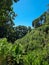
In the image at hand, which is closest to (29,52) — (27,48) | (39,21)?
(27,48)

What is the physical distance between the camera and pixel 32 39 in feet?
70.5

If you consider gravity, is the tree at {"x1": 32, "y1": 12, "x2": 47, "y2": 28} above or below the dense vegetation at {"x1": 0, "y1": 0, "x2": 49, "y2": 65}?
above

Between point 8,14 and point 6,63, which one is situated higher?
point 8,14

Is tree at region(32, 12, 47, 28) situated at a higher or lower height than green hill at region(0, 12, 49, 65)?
higher

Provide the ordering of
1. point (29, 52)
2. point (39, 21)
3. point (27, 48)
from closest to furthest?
1. point (29, 52)
2. point (27, 48)
3. point (39, 21)

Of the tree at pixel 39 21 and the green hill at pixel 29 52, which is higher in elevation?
the tree at pixel 39 21

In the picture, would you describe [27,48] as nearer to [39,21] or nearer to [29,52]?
[29,52]

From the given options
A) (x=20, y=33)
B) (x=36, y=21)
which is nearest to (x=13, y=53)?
(x=36, y=21)

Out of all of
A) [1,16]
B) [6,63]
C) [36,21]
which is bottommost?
[6,63]

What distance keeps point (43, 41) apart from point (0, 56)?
35.5 ft

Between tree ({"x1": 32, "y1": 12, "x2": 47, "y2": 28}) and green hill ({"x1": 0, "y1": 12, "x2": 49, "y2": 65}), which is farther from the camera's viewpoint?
tree ({"x1": 32, "y1": 12, "x2": 47, "y2": 28})

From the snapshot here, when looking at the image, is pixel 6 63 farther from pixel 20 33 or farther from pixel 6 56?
pixel 20 33

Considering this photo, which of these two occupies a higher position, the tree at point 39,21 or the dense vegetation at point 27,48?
the tree at point 39,21

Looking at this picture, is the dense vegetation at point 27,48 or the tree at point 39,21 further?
the tree at point 39,21
